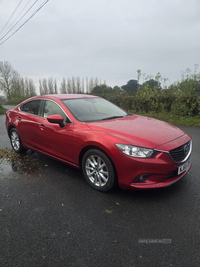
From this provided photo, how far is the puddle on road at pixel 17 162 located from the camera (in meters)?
4.32

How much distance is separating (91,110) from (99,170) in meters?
1.36

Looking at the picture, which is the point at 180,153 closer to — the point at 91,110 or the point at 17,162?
the point at 91,110

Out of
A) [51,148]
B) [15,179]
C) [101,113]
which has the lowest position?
[15,179]

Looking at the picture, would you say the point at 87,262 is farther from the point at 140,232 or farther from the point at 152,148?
the point at 152,148

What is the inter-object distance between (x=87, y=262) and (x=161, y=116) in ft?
35.5

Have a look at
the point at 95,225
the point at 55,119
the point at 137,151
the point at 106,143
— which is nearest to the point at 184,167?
the point at 137,151

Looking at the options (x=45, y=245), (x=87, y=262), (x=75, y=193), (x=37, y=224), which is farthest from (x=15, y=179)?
(x=87, y=262)

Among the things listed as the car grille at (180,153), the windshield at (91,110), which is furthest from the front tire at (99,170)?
the car grille at (180,153)

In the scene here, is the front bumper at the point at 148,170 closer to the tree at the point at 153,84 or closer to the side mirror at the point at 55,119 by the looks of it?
the side mirror at the point at 55,119

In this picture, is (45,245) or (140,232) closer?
(45,245)

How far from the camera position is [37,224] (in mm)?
2506

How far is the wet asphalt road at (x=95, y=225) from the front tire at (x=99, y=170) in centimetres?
16

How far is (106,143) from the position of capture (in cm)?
295

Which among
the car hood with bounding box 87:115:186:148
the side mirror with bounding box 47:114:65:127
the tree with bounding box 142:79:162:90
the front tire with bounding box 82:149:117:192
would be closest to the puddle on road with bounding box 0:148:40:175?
the side mirror with bounding box 47:114:65:127
